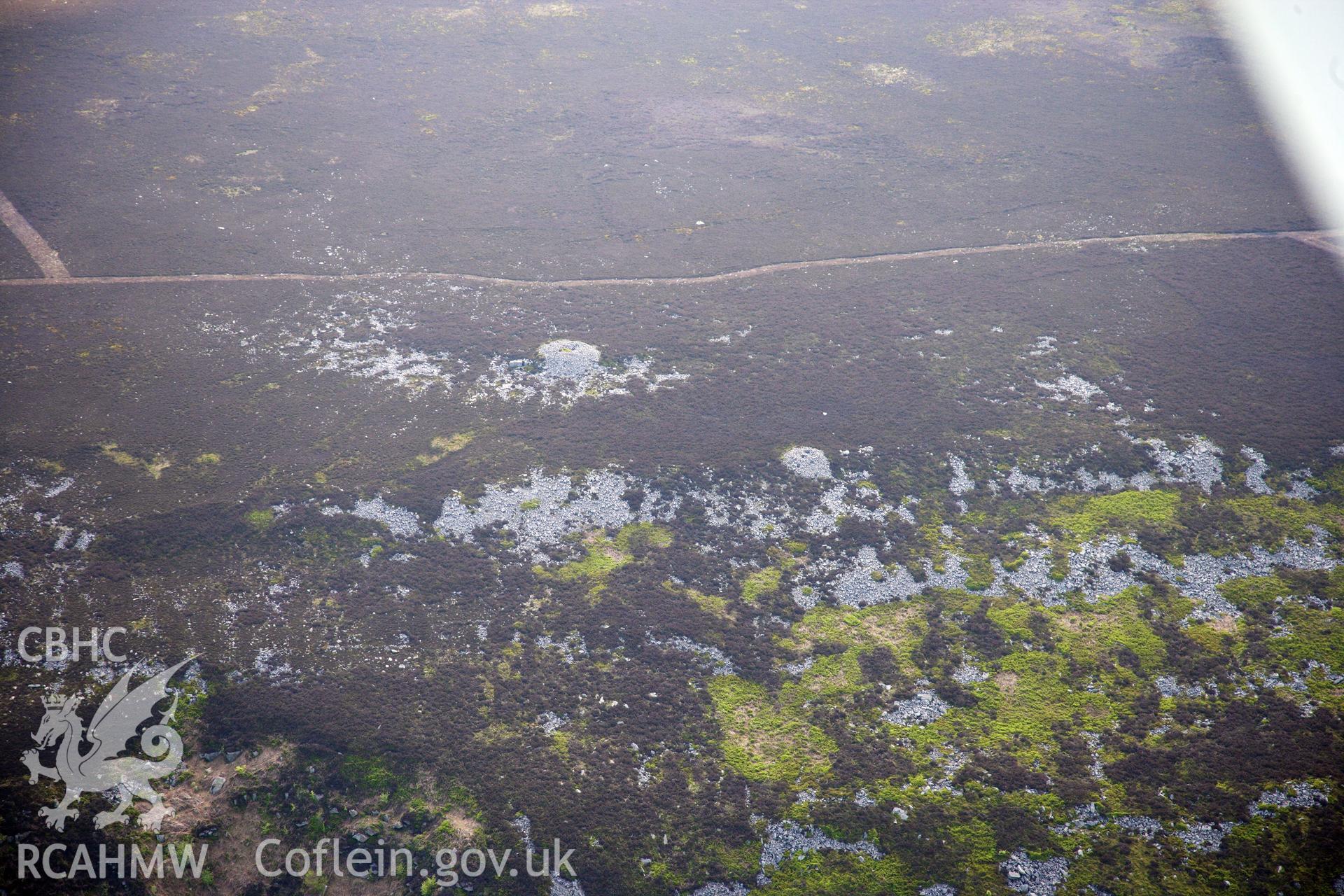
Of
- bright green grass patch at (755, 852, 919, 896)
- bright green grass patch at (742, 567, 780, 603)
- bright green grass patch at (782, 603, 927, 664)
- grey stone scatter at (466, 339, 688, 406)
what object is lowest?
bright green grass patch at (755, 852, 919, 896)

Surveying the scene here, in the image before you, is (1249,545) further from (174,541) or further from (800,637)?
(174,541)

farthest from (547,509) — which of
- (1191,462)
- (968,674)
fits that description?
(1191,462)

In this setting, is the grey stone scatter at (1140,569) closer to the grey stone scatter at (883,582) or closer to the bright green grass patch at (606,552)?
the grey stone scatter at (883,582)

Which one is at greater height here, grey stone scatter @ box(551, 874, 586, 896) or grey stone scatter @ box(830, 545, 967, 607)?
grey stone scatter @ box(830, 545, 967, 607)

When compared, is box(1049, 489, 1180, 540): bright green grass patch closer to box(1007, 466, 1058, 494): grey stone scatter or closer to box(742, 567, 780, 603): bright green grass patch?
box(1007, 466, 1058, 494): grey stone scatter

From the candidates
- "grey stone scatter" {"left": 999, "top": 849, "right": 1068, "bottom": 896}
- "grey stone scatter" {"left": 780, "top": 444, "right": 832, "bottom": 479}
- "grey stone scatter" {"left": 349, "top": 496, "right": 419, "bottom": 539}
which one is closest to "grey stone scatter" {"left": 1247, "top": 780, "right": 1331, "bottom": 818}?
"grey stone scatter" {"left": 999, "top": 849, "right": 1068, "bottom": 896}

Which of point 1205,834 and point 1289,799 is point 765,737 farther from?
point 1289,799
